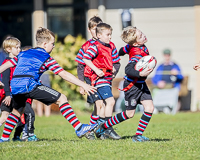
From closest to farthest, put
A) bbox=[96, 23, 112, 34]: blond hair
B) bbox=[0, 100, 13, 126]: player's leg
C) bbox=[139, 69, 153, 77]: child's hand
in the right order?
1. bbox=[139, 69, 153, 77]: child's hand
2. bbox=[96, 23, 112, 34]: blond hair
3. bbox=[0, 100, 13, 126]: player's leg

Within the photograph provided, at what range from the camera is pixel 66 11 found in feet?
48.6

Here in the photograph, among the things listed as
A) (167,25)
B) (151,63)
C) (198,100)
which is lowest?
(198,100)

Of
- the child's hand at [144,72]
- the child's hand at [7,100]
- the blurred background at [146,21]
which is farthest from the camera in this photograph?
the blurred background at [146,21]

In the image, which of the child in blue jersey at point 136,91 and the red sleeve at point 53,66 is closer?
the red sleeve at point 53,66

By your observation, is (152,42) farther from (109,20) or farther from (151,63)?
(151,63)

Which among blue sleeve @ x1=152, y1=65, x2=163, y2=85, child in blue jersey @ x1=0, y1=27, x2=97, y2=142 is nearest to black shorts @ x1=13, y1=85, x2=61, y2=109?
child in blue jersey @ x1=0, y1=27, x2=97, y2=142

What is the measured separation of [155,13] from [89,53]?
26.7 ft

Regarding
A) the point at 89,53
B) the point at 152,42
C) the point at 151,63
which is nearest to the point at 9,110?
the point at 89,53

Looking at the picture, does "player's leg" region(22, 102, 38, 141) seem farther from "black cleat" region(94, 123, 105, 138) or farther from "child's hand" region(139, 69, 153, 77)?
"child's hand" region(139, 69, 153, 77)

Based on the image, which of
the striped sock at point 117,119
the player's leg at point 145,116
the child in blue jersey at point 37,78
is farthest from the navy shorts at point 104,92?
the child in blue jersey at point 37,78

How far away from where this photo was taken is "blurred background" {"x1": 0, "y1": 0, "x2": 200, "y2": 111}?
48.0ft

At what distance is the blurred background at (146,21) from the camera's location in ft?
48.0

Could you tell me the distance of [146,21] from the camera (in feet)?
48.3

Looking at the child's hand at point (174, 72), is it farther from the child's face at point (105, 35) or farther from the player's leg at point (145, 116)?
the player's leg at point (145, 116)
